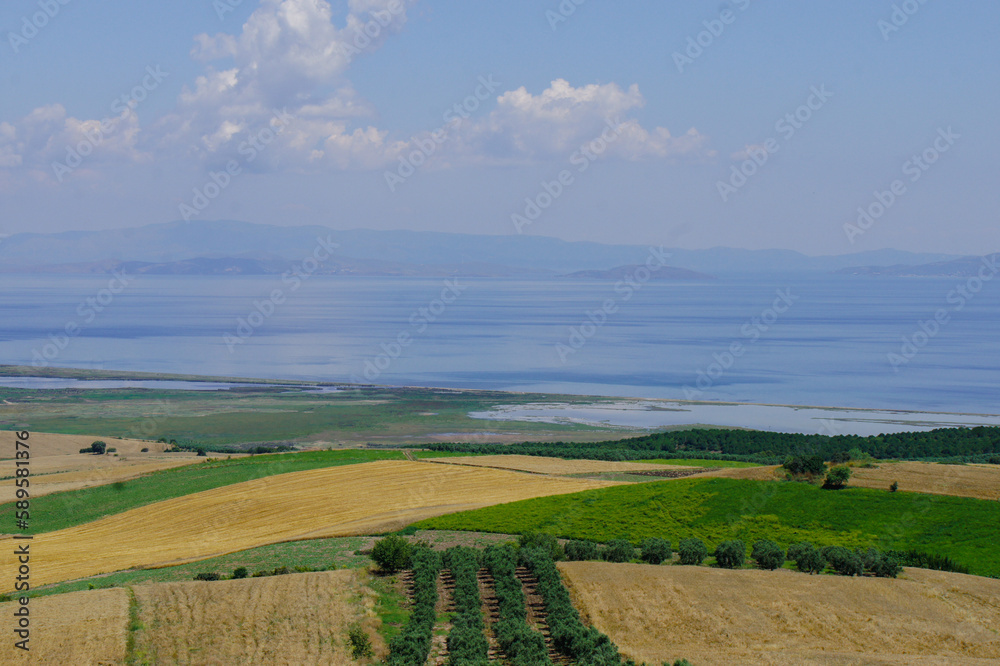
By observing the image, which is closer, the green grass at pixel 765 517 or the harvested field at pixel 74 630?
the harvested field at pixel 74 630

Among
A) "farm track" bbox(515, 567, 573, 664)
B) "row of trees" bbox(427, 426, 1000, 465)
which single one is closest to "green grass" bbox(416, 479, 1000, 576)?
"farm track" bbox(515, 567, 573, 664)

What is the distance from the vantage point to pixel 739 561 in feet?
76.1

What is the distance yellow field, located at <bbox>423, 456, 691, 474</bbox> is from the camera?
41.0 meters

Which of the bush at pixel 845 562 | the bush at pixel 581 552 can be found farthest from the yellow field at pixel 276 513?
the bush at pixel 845 562

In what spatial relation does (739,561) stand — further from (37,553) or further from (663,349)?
(663,349)

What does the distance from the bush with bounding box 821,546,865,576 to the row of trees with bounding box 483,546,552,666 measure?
8216 millimetres

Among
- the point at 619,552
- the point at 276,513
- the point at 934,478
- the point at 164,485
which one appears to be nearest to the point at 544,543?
the point at 619,552

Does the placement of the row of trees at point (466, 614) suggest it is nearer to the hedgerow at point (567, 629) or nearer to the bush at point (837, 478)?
the hedgerow at point (567, 629)

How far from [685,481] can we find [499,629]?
659 inches

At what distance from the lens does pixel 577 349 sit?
117 meters

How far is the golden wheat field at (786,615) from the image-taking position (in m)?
17.1

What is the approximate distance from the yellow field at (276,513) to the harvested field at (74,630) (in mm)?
4964

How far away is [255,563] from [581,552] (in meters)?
8.89

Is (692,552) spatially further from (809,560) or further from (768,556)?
(809,560)
